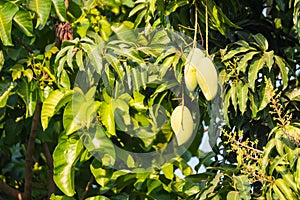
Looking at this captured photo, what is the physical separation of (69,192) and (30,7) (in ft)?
1.44

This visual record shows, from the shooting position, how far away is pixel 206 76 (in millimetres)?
1279

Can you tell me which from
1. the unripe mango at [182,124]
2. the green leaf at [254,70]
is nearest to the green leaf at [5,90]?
the unripe mango at [182,124]

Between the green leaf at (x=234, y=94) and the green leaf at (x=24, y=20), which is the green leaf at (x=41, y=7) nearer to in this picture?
the green leaf at (x=24, y=20)

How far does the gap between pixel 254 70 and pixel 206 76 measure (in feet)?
0.62

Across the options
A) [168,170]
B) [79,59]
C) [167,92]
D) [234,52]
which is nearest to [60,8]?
[79,59]

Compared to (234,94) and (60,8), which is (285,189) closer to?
(234,94)

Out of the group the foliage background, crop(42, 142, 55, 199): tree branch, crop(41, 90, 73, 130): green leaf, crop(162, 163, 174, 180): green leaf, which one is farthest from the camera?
crop(42, 142, 55, 199): tree branch

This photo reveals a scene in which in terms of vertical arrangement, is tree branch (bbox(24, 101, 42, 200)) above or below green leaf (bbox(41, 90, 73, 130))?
below

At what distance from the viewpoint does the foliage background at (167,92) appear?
4.52 feet

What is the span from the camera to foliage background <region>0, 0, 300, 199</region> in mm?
1377

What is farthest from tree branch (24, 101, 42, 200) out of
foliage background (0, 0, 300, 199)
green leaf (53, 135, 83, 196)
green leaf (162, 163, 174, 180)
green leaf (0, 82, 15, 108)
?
green leaf (162, 163, 174, 180)

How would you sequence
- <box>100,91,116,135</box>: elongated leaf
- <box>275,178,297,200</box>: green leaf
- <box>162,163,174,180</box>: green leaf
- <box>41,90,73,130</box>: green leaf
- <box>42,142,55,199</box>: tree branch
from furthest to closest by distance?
<box>42,142,55,199</box>: tree branch, <box>162,163,174,180</box>: green leaf, <box>41,90,73,130</box>: green leaf, <box>100,91,116,135</box>: elongated leaf, <box>275,178,297,200</box>: green leaf

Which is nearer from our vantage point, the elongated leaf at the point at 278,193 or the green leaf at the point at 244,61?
the elongated leaf at the point at 278,193

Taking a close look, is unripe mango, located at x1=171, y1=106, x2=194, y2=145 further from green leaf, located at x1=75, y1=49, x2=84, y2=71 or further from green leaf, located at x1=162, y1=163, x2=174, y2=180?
green leaf, located at x1=162, y1=163, x2=174, y2=180
